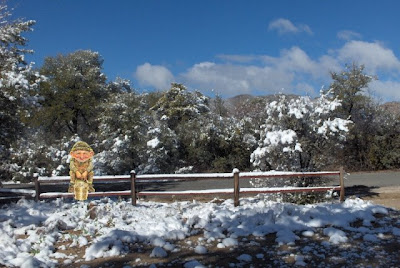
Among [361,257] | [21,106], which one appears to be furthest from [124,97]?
[361,257]

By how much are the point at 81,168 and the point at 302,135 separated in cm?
826

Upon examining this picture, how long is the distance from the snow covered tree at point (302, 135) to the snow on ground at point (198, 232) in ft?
12.4

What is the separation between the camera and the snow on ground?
6500 mm

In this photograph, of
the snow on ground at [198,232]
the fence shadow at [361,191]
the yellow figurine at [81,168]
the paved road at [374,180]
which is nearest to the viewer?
the snow on ground at [198,232]

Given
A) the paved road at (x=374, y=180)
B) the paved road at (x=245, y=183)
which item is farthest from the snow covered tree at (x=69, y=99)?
the paved road at (x=374, y=180)

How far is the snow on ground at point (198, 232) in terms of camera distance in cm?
650

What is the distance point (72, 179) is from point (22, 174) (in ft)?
54.2

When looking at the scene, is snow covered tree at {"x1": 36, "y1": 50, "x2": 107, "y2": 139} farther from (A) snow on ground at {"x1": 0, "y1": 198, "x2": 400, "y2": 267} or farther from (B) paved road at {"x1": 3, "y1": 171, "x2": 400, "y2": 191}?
(A) snow on ground at {"x1": 0, "y1": 198, "x2": 400, "y2": 267}

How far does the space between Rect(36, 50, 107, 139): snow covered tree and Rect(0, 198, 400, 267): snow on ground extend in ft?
65.0

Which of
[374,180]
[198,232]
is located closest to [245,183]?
[374,180]

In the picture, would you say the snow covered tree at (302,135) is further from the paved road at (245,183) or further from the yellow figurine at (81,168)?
the yellow figurine at (81,168)

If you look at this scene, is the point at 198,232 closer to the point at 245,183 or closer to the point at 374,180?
the point at 245,183

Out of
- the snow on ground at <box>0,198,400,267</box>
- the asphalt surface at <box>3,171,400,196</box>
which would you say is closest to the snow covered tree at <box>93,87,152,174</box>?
the asphalt surface at <box>3,171,400,196</box>

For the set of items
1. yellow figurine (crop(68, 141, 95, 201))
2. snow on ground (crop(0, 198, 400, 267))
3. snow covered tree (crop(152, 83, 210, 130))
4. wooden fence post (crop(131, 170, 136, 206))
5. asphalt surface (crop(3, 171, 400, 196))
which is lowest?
asphalt surface (crop(3, 171, 400, 196))
